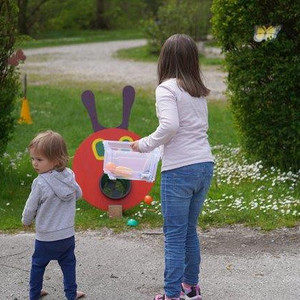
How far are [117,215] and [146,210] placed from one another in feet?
1.31

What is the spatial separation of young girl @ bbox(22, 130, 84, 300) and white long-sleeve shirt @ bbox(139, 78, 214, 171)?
0.52 m

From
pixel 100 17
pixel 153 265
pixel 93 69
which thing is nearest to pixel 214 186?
pixel 153 265

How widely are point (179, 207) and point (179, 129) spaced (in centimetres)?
48

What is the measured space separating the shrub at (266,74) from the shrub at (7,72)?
2298 millimetres

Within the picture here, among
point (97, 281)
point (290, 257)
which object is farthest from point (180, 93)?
point (290, 257)

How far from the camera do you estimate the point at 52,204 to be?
4316mm

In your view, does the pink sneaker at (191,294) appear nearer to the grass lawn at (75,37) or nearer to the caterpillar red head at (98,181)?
the caterpillar red head at (98,181)

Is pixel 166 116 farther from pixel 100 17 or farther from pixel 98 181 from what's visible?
pixel 100 17

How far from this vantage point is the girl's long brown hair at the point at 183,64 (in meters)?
4.21

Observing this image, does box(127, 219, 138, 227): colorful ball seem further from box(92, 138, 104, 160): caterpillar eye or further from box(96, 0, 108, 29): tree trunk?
box(96, 0, 108, 29): tree trunk

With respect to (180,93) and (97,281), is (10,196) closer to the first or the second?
(97,281)

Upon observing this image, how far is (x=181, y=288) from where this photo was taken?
14.9 ft

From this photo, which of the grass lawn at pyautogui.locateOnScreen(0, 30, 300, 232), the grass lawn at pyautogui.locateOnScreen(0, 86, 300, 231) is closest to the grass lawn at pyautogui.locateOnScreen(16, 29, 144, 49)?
the grass lawn at pyautogui.locateOnScreen(0, 30, 300, 232)

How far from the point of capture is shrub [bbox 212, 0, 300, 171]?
24.5 feet
